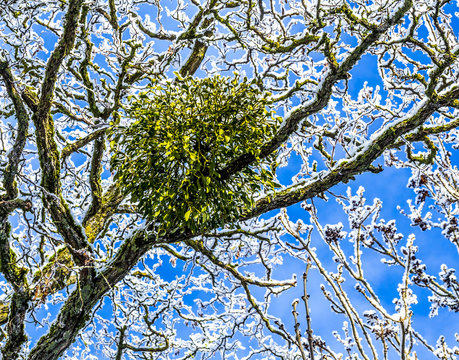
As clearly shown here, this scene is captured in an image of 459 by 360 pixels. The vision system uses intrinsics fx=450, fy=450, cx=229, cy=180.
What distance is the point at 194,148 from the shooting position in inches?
120

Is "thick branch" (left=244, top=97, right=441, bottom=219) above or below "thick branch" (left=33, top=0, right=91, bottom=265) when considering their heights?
above

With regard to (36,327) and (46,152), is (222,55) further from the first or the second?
(36,327)

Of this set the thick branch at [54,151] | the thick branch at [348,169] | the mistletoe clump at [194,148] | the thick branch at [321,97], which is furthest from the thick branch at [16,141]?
the thick branch at [348,169]

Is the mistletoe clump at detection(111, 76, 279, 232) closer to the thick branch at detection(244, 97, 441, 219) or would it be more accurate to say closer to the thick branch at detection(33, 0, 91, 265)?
the thick branch at detection(244, 97, 441, 219)

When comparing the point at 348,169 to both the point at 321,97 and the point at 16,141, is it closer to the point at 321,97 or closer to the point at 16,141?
the point at 321,97

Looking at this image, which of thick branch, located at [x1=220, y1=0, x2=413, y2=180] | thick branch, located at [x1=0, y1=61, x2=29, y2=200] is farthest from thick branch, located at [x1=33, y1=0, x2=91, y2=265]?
thick branch, located at [x1=220, y1=0, x2=413, y2=180]

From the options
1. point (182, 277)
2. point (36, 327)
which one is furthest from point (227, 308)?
point (36, 327)

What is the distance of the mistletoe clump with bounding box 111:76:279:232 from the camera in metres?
2.95

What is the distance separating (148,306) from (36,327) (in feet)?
6.35

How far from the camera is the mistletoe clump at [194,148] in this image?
2.95m

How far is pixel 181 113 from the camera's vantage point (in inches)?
120

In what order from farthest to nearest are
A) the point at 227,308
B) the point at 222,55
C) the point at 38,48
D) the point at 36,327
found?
the point at 227,308 < the point at 222,55 < the point at 38,48 < the point at 36,327

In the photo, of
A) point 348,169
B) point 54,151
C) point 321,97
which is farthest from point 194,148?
point 54,151

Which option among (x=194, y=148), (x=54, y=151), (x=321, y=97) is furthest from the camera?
(x=54, y=151)
